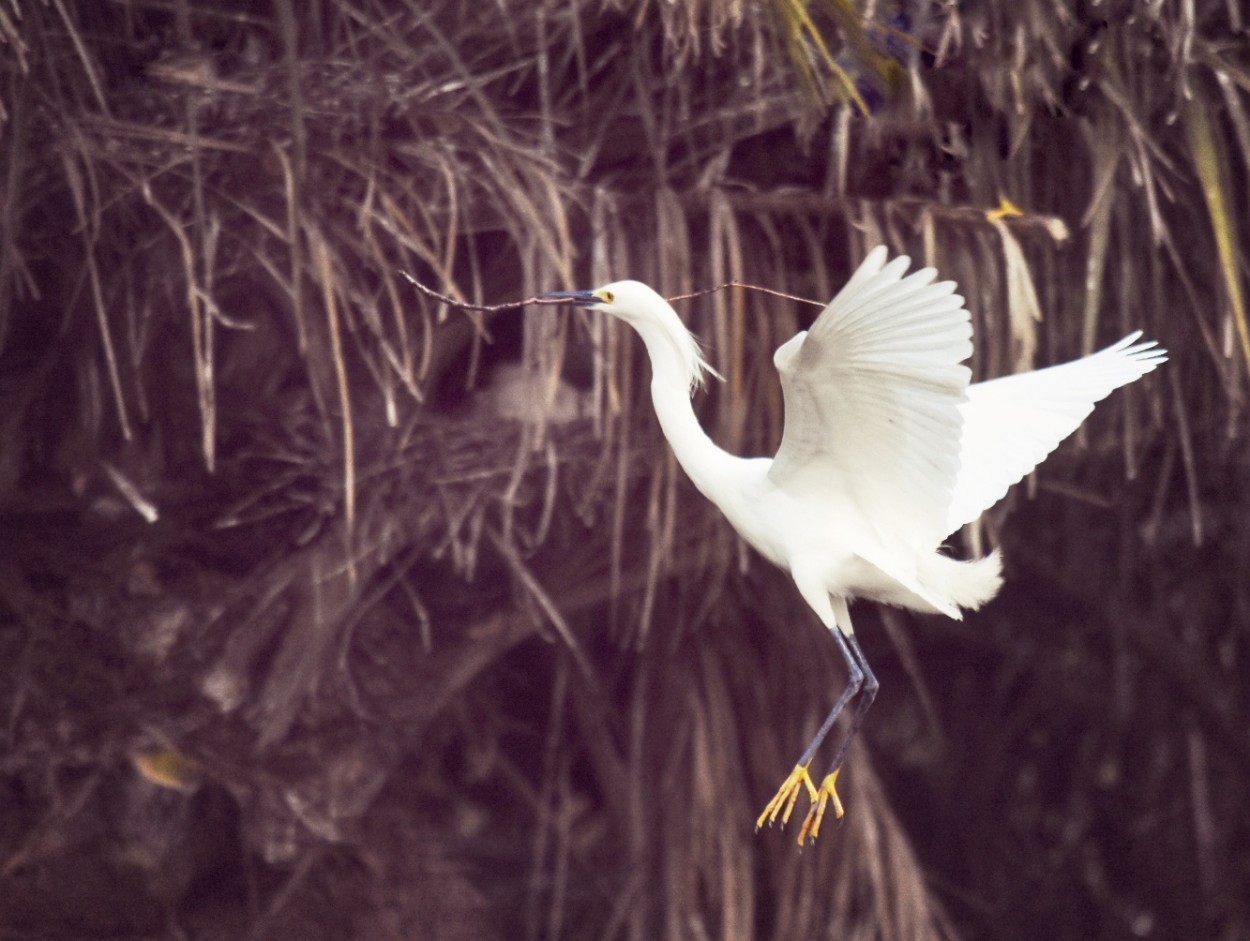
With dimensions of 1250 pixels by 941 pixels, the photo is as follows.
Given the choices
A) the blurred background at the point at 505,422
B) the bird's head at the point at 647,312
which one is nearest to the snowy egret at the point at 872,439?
the bird's head at the point at 647,312

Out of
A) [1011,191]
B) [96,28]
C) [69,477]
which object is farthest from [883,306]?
[69,477]

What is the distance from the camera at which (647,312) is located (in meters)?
1.57

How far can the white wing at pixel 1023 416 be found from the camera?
67.7 inches

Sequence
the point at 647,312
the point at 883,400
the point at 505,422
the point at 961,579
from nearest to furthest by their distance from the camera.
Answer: the point at 883,400 → the point at 647,312 → the point at 961,579 → the point at 505,422

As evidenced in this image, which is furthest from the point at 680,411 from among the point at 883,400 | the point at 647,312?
the point at 883,400

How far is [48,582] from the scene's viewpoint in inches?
102

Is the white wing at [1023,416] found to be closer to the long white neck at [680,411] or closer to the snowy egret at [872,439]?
the snowy egret at [872,439]

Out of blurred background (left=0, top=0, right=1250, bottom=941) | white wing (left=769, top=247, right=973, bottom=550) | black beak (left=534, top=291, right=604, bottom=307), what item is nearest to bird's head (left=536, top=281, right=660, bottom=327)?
black beak (left=534, top=291, right=604, bottom=307)

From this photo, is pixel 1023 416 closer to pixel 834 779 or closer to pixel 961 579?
pixel 961 579

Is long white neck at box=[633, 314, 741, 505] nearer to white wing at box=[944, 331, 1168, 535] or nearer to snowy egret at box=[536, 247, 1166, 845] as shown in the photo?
snowy egret at box=[536, 247, 1166, 845]

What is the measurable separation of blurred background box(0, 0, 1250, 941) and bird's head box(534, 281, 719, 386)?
304mm

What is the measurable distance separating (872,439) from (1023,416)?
319 millimetres

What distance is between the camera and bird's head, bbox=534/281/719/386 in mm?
1563

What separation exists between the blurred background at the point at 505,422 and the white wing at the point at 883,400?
400mm
